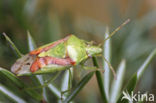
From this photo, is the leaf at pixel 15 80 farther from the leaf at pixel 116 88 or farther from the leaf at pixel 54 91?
the leaf at pixel 116 88

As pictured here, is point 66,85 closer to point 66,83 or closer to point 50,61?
point 66,83

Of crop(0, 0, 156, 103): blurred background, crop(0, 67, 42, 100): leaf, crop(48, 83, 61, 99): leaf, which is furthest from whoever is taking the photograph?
crop(0, 0, 156, 103): blurred background

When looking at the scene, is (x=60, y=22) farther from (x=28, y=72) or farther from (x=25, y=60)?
(x=28, y=72)

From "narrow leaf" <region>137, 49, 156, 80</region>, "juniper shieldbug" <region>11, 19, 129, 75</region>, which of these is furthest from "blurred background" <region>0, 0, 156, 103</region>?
"narrow leaf" <region>137, 49, 156, 80</region>

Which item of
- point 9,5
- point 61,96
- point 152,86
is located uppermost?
point 9,5

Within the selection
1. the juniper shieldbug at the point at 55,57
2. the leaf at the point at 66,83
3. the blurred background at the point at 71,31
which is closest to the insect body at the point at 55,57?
the juniper shieldbug at the point at 55,57

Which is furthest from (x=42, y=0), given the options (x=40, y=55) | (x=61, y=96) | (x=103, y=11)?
(x=103, y=11)

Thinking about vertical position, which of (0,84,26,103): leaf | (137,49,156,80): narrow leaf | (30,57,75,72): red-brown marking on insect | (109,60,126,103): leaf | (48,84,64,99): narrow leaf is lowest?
(109,60,126,103): leaf

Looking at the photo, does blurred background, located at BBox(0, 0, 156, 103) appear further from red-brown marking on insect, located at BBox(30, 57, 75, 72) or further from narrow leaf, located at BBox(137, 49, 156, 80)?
narrow leaf, located at BBox(137, 49, 156, 80)
